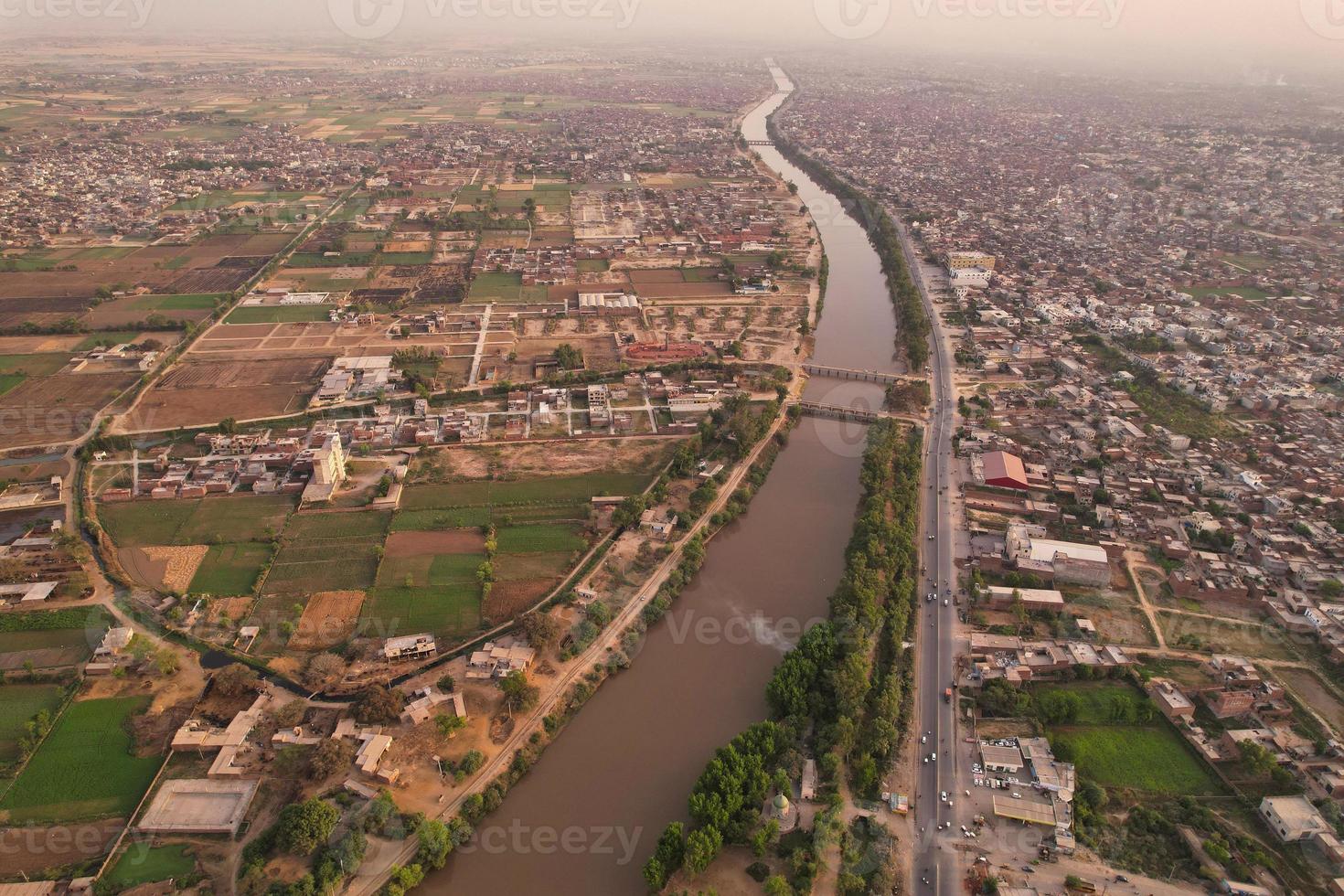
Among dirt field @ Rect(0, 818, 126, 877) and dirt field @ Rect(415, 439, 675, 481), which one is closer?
dirt field @ Rect(0, 818, 126, 877)

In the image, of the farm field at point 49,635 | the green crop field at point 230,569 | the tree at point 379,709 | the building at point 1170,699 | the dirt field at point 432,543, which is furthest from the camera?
the dirt field at point 432,543

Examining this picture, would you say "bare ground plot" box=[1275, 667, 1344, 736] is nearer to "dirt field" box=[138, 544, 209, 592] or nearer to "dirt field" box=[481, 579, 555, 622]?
"dirt field" box=[481, 579, 555, 622]

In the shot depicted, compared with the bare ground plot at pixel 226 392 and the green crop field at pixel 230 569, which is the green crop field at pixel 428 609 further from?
the bare ground plot at pixel 226 392

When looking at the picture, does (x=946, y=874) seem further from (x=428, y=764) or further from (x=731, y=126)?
(x=731, y=126)

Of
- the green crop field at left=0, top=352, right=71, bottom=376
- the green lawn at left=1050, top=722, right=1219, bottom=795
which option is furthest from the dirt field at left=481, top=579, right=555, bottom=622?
the green crop field at left=0, top=352, right=71, bottom=376

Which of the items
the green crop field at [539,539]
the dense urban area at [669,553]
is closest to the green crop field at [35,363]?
the dense urban area at [669,553]

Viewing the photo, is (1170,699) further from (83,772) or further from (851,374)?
(83,772)

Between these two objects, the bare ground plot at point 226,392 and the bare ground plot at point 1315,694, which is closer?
the bare ground plot at point 1315,694
